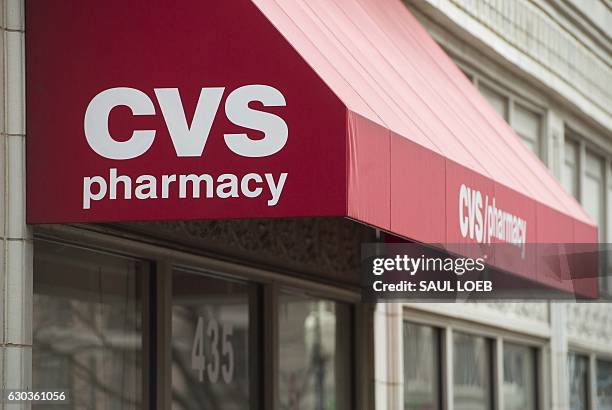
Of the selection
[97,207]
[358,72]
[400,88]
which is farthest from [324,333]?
[97,207]

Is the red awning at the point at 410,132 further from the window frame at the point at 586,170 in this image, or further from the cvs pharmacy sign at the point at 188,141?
the window frame at the point at 586,170

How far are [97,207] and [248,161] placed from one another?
2.76ft

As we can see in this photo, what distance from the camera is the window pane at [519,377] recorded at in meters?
Result: 16.5

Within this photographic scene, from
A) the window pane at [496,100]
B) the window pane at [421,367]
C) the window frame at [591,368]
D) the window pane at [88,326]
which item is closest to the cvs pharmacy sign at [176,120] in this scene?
the window pane at [88,326]

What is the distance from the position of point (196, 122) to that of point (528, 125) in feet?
34.7

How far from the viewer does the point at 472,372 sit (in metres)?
15.5

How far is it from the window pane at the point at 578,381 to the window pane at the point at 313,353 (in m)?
6.13

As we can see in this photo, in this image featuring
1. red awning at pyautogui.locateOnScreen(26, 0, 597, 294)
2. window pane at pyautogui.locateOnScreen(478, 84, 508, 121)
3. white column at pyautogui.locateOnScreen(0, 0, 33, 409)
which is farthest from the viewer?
window pane at pyautogui.locateOnScreen(478, 84, 508, 121)

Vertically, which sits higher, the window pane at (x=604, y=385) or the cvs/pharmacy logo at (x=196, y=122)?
the cvs/pharmacy logo at (x=196, y=122)

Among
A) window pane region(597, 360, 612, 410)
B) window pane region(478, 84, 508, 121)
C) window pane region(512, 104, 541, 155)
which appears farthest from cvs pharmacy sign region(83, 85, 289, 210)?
window pane region(597, 360, 612, 410)

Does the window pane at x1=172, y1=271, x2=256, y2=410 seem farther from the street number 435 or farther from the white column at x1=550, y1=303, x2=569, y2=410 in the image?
the white column at x1=550, y1=303, x2=569, y2=410

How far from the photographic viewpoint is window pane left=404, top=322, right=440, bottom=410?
1391 centimetres

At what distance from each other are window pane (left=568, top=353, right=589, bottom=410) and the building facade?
4 centimetres

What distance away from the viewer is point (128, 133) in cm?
750
